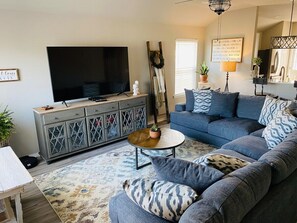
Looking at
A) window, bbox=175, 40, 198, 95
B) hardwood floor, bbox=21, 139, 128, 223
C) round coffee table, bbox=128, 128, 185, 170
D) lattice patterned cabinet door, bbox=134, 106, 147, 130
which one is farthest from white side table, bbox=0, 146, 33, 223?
window, bbox=175, 40, 198, 95

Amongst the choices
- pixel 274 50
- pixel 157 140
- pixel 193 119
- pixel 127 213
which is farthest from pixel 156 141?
pixel 274 50

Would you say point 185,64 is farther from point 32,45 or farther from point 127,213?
point 127,213

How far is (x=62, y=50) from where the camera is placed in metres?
3.52

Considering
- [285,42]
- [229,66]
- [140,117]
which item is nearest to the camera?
[140,117]

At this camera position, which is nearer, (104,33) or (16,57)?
(16,57)

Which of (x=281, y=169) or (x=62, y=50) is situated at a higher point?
(x=62, y=50)

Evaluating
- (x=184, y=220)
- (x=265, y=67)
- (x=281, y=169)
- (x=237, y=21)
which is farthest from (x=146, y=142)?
(x=265, y=67)

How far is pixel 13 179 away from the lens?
75.9 inches

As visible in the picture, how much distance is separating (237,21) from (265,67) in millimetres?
2296

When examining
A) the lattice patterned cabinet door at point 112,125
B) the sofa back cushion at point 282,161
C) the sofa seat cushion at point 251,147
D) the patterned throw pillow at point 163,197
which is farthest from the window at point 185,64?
the patterned throw pillow at point 163,197

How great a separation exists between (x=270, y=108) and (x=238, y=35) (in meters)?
3.01

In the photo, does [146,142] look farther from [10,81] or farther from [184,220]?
[10,81]

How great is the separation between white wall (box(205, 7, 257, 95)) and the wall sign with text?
0.34 feet

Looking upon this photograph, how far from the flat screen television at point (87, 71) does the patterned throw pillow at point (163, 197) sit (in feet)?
8.76
